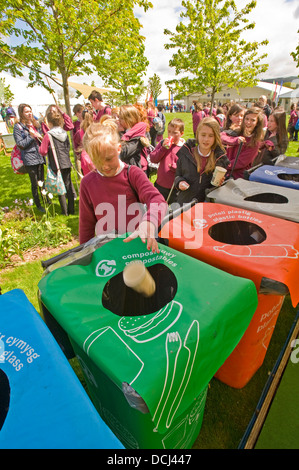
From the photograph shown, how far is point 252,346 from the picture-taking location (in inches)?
61.7

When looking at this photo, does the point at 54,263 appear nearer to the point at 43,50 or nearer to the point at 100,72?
the point at 43,50

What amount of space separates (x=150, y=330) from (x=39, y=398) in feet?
1.16

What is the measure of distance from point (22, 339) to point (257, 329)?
1286 millimetres

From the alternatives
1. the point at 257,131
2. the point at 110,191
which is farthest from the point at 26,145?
the point at 257,131

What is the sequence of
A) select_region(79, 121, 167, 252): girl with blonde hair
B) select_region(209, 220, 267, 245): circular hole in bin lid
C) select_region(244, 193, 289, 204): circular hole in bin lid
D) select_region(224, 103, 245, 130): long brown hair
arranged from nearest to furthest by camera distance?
select_region(79, 121, 167, 252): girl with blonde hair < select_region(209, 220, 267, 245): circular hole in bin lid < select_region(244, 193, 289, 204): circular hole in bin lid < select_region(224, 103, 245, 130): long brown hair

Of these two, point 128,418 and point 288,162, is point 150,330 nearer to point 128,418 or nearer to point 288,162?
point 128,418

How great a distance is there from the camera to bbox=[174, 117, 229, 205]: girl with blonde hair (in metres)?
2.57

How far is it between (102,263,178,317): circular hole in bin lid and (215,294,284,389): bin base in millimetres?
550

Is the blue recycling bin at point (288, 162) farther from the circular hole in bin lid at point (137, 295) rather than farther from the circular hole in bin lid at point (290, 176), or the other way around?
the circular hole in bin lid at point (137, 295)

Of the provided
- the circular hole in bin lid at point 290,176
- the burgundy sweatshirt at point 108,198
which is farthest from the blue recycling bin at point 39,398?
the circular hole in bin lid at point 290,176

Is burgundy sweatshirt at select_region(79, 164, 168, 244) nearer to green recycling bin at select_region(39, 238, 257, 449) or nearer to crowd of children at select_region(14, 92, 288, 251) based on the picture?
crowd of children at select_region(14, 92, 288, 251)


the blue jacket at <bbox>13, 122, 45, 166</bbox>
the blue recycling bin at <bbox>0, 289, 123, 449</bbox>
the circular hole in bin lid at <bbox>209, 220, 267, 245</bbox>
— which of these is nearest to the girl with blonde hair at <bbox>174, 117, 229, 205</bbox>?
the circular hole in bin lid at <bbox>209, 220, 267, 245</bbox>

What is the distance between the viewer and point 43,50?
4703 millimetres
